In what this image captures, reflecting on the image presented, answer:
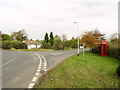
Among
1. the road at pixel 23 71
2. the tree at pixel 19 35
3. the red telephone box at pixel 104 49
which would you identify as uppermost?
the tree at pixel 19 35

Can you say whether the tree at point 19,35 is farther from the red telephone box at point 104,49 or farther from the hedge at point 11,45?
the red telephone box at point 104,49

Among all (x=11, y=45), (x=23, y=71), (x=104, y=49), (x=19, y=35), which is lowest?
(x=23, y=71)

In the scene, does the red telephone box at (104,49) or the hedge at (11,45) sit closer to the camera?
the red telephone box at (104,49)

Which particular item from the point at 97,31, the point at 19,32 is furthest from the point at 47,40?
the point at 19,32

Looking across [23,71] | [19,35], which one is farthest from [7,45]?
[23,71]

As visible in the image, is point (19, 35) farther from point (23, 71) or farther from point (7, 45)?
point (23, 71)

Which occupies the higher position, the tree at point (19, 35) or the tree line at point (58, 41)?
the tree at point (19, 35)

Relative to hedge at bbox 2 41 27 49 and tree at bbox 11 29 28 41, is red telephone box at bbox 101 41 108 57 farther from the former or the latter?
tree at bbox 11 29 28 41

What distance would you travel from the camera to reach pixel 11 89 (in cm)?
436

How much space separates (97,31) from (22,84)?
104 ft

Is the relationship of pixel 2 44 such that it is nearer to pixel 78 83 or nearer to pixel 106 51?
pixel 106 51

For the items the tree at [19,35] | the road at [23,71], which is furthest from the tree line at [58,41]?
the road at [23,71]

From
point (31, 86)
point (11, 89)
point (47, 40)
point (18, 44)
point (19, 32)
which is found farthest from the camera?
point (19, 32)

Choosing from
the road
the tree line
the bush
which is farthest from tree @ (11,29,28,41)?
the road
